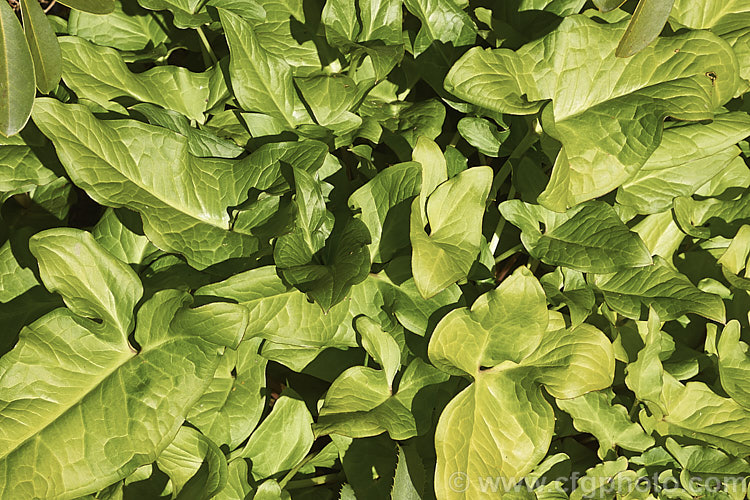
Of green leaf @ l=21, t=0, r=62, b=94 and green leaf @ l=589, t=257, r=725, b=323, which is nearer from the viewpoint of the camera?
green leaf @ l=21, t=0, r=62, b=94

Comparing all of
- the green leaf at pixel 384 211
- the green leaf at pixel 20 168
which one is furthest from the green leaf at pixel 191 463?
the green leaf at pixel 20 168

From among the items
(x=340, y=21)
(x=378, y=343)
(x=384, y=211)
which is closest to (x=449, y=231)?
(x=384, y=211)

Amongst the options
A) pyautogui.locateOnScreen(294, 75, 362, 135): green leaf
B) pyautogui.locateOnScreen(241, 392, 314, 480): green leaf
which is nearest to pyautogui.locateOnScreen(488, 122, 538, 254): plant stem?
pyautogui.locateOnScreen(294, 75, 362, 135): green leaf

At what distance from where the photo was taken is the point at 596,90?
4.60ft

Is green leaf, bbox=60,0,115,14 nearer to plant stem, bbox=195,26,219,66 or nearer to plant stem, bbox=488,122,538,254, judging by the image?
plant stem, bbox=195,26,219,66

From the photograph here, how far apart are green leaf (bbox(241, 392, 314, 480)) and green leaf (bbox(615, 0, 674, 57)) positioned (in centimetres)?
91

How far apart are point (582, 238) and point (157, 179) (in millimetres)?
857

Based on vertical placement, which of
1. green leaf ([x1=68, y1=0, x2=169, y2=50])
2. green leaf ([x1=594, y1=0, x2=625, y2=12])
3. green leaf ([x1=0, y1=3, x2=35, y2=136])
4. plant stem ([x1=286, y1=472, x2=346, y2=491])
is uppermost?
green leaf ([x1=594, y1=0, x2=625, y2=12])

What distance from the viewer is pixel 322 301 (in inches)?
43.0

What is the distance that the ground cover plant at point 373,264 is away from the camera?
116 centimetres

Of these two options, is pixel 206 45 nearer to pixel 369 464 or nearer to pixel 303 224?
pixel 303 224

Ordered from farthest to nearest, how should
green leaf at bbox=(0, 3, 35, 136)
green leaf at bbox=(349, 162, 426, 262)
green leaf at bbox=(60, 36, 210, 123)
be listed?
green leaf at bbox=(60, 36, 210, 123) < green leaf at bbox=(349, 162, 426, 262) < green leaf at bbox=(0, 3, 35, 136)

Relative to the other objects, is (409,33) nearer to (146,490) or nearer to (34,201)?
(34,201)

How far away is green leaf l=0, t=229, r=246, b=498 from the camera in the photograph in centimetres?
109
